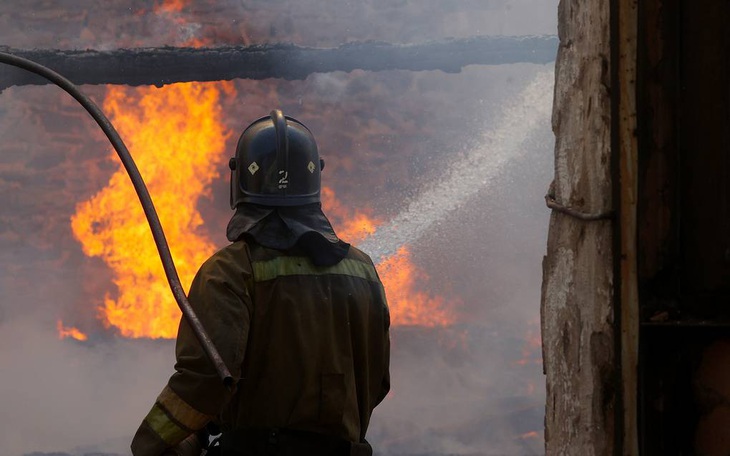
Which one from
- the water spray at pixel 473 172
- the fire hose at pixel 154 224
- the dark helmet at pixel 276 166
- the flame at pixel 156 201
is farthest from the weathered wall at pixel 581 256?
the flame at pixel 156 201

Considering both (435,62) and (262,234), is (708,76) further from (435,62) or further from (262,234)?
(435,62)

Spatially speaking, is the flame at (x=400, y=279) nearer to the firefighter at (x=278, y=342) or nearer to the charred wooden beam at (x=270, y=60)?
the charred wooden beam at (x=270, y=60)

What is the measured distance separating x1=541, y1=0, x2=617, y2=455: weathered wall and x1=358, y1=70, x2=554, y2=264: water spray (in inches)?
243

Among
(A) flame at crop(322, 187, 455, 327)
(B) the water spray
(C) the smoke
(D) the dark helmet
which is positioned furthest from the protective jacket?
(B) the water spray

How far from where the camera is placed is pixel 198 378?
8.83 ft

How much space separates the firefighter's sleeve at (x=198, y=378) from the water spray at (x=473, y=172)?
5582 millimetres

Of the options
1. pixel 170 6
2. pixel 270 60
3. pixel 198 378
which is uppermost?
pixel 170 6

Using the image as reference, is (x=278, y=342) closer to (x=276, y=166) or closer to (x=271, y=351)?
(x=271, y=351)

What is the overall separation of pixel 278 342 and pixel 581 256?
1090 mm

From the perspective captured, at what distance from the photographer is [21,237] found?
8.08m

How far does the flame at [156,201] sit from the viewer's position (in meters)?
8.22

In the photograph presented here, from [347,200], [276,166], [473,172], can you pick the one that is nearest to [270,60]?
[347,200]

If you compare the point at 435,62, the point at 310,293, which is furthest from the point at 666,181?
the point at 435,62

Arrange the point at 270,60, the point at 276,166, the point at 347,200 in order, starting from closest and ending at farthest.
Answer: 1. the point at 276,166
2. the point at 270,60
3. the point at 347,200
